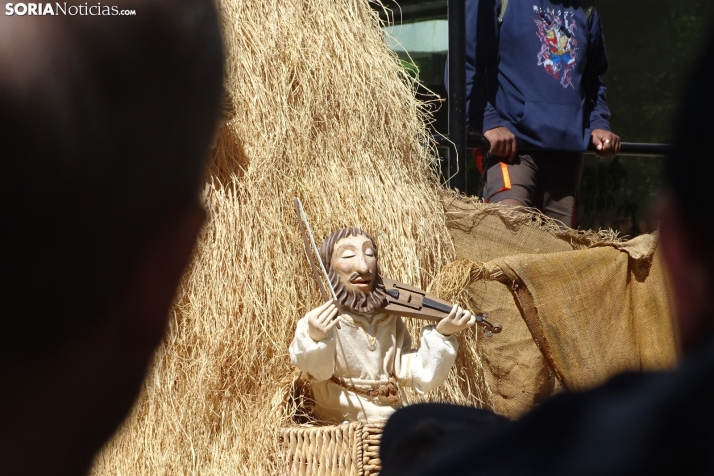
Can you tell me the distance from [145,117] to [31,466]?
134 mm

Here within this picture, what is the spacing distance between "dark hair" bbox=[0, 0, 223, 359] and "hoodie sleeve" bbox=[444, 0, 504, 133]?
2977mm

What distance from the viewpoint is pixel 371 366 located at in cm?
256

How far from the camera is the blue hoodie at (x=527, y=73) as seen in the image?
323 centimetres

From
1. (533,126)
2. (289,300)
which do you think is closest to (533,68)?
(533,126)

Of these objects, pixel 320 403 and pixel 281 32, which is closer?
pixel 320 403

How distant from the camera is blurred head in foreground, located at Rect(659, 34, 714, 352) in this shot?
9.6 inches

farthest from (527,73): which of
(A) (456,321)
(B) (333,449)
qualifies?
(B) (333,449)

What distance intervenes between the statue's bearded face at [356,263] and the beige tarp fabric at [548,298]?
1.24ft

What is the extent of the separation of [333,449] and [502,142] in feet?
4.25

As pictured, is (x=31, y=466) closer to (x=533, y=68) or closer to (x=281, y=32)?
(x=281, y=32)

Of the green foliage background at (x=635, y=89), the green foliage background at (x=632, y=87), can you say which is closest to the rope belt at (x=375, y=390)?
the green foliage background at (x=632, y=87)

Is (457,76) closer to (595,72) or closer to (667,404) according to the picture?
(595,72)

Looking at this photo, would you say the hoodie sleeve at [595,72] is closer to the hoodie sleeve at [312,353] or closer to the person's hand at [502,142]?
the person's hand at [502,142]

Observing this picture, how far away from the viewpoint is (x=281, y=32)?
2.89 m
